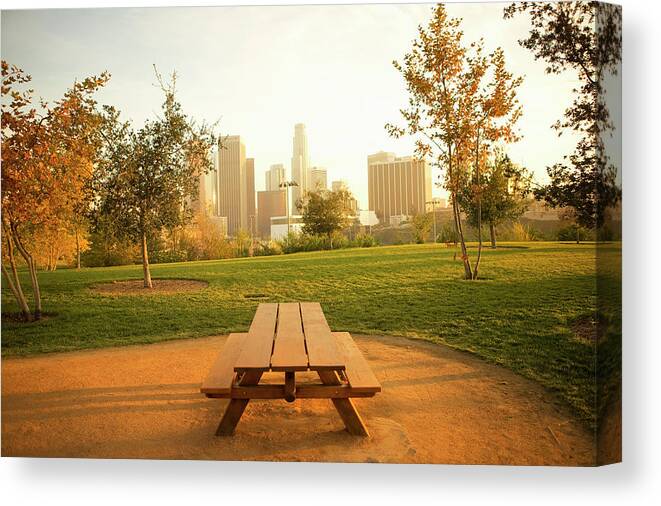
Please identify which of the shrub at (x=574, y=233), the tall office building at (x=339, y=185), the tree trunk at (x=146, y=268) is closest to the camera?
the shrub at (x=574, y=233)

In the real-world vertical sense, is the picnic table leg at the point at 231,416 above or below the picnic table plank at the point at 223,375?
below

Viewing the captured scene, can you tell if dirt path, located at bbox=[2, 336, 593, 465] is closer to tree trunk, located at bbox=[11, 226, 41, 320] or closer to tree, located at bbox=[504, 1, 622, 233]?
tree trunk, located at bbox=[11, 226, 41, 320]

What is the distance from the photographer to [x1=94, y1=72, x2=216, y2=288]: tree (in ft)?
19.7

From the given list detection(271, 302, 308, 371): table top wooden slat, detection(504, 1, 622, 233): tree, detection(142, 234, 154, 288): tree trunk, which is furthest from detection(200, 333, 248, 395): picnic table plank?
detection(504, 1, 622, 233): tree

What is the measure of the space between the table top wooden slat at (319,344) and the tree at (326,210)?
4.53 ft

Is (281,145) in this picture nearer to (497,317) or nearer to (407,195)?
(407,195)

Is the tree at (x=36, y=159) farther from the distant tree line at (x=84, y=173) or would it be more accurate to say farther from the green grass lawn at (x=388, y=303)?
Answer: the green grass lawn at (x=388, y=303)

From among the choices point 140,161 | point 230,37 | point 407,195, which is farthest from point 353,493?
point 140,161

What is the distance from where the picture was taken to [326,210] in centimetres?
582

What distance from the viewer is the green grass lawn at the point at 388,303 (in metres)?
4.84

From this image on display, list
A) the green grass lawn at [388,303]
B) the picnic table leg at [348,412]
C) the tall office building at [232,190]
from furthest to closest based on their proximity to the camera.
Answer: the tall office building at [232,190] < the green grass lawn at [388,303] < the picnic table leg at [348,412]

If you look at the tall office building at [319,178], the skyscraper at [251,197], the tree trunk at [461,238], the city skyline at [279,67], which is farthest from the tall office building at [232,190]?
the tree trunk at [461,238]

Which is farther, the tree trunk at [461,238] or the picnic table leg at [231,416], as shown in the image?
the tree trunk at [461,238]

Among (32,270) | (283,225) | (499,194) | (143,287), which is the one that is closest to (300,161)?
(283,225)
